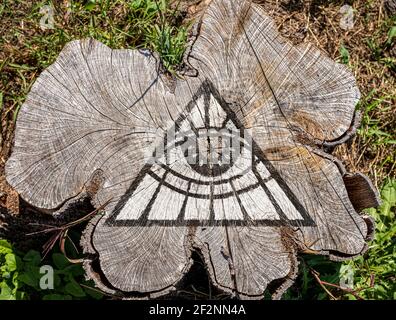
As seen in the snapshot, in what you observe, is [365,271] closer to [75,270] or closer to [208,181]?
[208,181]

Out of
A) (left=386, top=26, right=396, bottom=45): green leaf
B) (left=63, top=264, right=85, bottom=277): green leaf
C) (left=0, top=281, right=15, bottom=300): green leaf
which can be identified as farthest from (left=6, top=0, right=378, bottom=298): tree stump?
(left=386, top=26, right=396, bottom=45): green leaf

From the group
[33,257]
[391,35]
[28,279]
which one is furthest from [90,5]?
[391,35]

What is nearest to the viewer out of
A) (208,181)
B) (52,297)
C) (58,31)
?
(208,181)

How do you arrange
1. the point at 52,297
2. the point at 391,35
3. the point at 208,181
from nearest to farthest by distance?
the point at 208,181
the point at 52,297
the point at 391,35

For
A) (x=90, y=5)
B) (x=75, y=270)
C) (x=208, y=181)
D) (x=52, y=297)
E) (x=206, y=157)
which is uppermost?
(x=90, y=5)

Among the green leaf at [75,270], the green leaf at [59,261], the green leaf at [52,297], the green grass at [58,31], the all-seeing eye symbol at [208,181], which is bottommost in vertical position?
the green leaf at [52,297]

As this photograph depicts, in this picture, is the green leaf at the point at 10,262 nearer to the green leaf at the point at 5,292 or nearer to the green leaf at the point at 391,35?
the green leaf at the point at 5,292

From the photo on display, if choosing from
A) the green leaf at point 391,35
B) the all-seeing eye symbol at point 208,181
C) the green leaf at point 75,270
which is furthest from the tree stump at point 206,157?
the green leaf at point 391,35

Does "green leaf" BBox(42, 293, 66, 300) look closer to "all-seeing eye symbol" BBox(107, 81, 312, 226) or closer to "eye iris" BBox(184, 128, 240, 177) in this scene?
"all-seeing eye symbol" BBox(107, 81, 312, 226)
